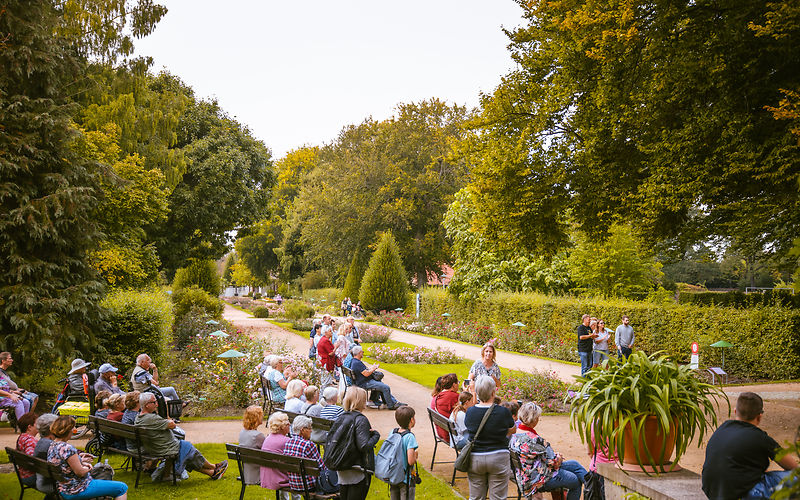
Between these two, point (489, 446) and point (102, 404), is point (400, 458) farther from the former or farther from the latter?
point (102, 404)

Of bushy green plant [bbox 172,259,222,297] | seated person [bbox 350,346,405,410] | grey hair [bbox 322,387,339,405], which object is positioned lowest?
seated person [bbox 350,346,405,410]

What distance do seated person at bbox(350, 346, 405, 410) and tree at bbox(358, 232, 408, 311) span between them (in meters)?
25.3

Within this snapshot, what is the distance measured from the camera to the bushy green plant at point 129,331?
13953 millimetres

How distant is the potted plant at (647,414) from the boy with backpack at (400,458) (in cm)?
195

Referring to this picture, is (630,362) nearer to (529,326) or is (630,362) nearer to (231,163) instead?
(529,326)

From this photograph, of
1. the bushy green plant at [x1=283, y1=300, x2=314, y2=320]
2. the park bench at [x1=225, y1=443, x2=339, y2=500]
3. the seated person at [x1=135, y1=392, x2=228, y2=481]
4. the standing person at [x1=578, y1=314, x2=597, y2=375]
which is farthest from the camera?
the bushy green plant at [x1=283, y1=300, x2=314, y2=320]

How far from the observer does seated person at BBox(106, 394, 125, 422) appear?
8195mm

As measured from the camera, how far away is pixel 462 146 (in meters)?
16.5

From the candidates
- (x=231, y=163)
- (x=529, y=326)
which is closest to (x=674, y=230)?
(x=529, y=326)

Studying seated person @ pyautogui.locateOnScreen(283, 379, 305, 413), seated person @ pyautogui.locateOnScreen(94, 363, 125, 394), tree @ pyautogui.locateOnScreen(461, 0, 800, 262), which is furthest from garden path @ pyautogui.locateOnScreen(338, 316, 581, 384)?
seated person @ pyautogui.locateOnScreen(94, 363, 125, 394)

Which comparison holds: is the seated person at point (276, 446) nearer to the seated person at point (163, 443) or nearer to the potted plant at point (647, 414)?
the seated person at point (163, 443)

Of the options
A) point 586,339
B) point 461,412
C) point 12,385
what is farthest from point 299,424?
point 586,339

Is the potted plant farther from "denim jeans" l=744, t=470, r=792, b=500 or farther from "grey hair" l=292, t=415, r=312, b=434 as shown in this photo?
"grey hair" l=292, t=415, r=312, b=434

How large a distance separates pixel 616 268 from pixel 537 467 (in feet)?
78.7
